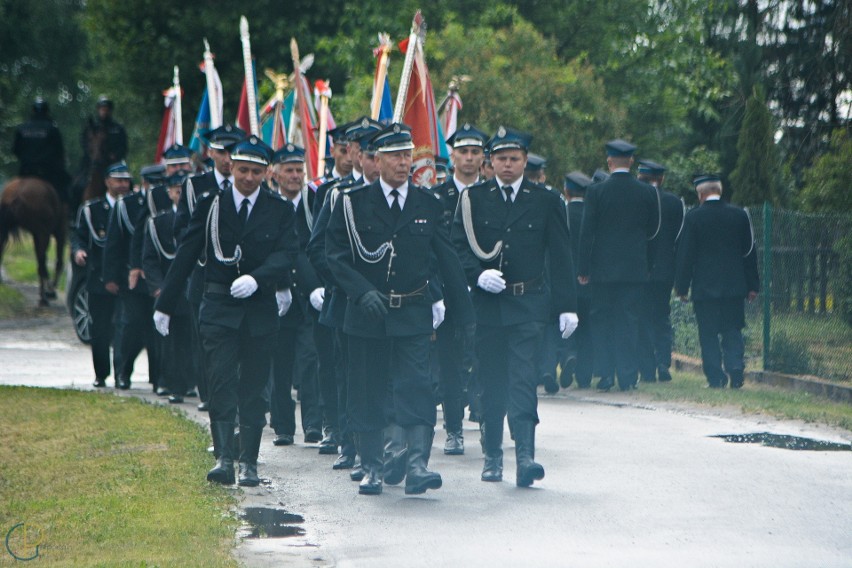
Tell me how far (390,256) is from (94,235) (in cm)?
805

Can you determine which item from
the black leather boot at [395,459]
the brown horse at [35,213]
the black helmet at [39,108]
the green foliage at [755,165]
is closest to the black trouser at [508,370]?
the black leather boot at [395,459]

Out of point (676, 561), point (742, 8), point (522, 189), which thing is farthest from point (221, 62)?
point (676, 561)

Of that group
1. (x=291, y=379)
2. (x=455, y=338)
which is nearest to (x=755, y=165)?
(x=291, y=379)

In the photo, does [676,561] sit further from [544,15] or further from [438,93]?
[544,15]

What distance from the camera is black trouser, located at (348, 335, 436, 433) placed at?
9.43 meters

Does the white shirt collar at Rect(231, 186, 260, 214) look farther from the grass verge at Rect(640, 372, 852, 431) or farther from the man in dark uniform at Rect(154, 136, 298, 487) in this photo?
the grass verge at Rect(640, 372, 852, 431)

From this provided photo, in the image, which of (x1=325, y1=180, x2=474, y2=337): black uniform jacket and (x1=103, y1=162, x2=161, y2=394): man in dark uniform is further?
(x1=103, y1=162, x2=161, y2=394): man in dark uniform

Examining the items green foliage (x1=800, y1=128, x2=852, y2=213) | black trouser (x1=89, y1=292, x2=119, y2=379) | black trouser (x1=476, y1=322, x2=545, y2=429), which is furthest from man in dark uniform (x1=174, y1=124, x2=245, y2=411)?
green foliage (x1=800, y1=128, x2=852, y2=213)

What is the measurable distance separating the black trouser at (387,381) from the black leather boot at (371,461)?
0.05m

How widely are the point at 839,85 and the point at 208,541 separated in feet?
37.4

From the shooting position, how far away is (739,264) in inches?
616

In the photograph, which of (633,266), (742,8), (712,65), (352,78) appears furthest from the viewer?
(712,65)

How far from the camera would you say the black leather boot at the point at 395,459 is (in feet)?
32.3

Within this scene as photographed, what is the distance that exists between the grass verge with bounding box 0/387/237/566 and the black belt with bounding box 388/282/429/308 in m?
1.46
